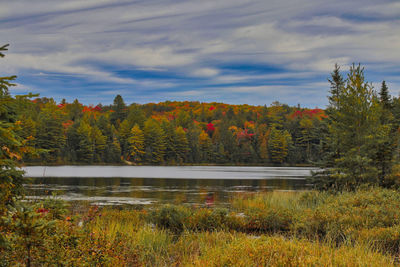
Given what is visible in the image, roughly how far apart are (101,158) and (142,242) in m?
106

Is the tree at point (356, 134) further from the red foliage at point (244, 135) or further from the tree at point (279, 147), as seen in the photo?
the red foliage at point (244, 135)

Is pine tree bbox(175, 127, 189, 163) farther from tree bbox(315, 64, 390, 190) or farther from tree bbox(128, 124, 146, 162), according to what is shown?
tree bbox(315, 64, 390, 190)

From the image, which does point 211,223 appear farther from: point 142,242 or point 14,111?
point 14,111

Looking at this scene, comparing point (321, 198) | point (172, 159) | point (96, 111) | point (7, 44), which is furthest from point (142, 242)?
point (96, 111)

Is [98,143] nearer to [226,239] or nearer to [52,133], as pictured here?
[52,133]

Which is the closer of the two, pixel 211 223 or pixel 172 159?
pixel 211 223

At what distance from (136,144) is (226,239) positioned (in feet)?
366

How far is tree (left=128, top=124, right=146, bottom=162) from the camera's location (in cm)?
11938

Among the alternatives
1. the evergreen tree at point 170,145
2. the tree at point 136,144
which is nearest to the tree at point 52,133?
the tree at point 136,144

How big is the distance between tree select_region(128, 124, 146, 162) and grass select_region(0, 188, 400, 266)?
10081 cm

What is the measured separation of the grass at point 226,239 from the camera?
6.98m

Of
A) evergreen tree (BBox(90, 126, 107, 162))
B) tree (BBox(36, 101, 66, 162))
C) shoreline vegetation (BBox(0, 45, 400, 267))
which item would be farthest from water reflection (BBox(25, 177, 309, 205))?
evergreen tree (BBox(90, 126, 107, 162))

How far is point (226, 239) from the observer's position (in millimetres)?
10594

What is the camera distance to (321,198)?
68.5 ft
